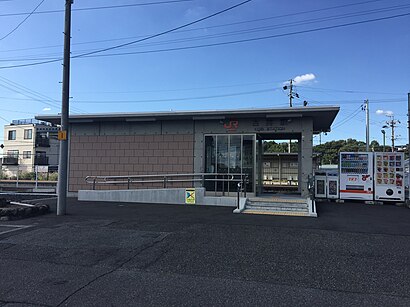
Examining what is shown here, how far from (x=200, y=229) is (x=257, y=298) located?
4.44 m

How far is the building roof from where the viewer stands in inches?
579

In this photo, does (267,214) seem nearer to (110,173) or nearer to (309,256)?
(309,256)

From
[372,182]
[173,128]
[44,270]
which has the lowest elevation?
[44,270]

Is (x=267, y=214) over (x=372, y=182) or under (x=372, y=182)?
under

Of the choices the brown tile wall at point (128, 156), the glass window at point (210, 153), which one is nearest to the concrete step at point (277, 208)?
the glass window at point (210, 153)

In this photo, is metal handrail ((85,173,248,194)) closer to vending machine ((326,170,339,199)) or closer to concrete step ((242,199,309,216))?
concrete step ((242,199,309,216))

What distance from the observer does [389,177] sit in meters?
15.3

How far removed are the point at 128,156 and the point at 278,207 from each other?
8097 millimetres

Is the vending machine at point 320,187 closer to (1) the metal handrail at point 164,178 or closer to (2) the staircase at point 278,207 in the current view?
(2) the staircase at point 278,207

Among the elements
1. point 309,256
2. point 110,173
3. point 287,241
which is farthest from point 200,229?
point 110,173

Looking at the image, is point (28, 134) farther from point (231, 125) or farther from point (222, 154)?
point (231, 125)

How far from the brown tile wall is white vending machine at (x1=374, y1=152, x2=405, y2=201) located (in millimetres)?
8482

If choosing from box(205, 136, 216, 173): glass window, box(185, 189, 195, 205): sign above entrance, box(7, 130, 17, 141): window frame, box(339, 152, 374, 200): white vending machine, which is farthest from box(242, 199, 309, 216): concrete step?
box(7, 130, 17, 141): window frame

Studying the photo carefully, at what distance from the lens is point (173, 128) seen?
55.1 feet
